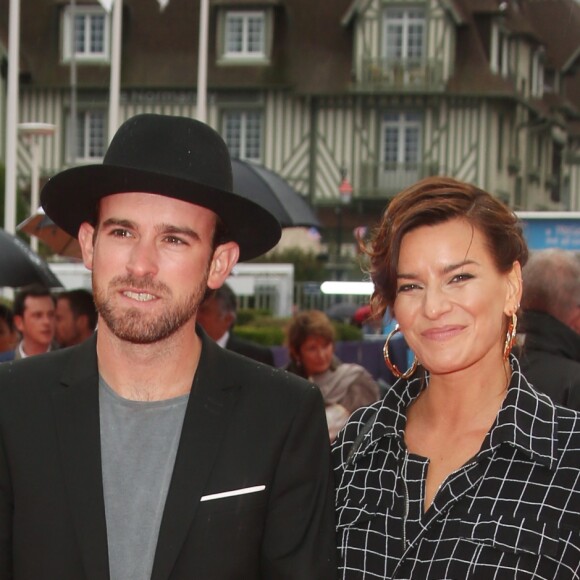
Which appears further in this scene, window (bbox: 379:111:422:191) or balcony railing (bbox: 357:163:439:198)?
window (bbox: 379:111:422:191)

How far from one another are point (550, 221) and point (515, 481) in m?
6.42

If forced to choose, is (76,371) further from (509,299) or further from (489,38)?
(489,38)

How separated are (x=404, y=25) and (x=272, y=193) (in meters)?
24.8

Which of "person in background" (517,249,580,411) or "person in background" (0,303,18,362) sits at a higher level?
"person in background" (517,249,580,411)

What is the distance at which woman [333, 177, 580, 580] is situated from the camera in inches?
115

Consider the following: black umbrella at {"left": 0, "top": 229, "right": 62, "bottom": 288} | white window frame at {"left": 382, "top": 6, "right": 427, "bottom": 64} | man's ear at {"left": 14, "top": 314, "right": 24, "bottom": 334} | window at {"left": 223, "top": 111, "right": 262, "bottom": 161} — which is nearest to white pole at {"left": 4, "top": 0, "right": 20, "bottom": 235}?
black umbrella at {"left": 0, "top": 229, "right": 62, "bottom": 288}

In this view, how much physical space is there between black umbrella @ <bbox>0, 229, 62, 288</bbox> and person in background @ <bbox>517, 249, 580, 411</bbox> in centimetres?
441

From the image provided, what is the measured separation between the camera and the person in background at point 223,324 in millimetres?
7945

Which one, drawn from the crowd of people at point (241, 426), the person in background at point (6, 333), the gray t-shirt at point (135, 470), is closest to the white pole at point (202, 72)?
the person in background at point (6, 333)

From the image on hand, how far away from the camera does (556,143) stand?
39156 mm

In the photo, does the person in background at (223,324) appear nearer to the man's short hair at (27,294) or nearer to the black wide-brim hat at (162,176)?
the man's short hair at (27,294)

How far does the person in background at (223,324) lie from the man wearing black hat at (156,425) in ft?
15.5

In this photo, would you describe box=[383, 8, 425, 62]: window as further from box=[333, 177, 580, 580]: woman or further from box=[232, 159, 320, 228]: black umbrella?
box=[333, 177, 580, 580]: woman

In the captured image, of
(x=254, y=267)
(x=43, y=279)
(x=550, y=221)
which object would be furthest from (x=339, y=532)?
(x=254, y=267)
